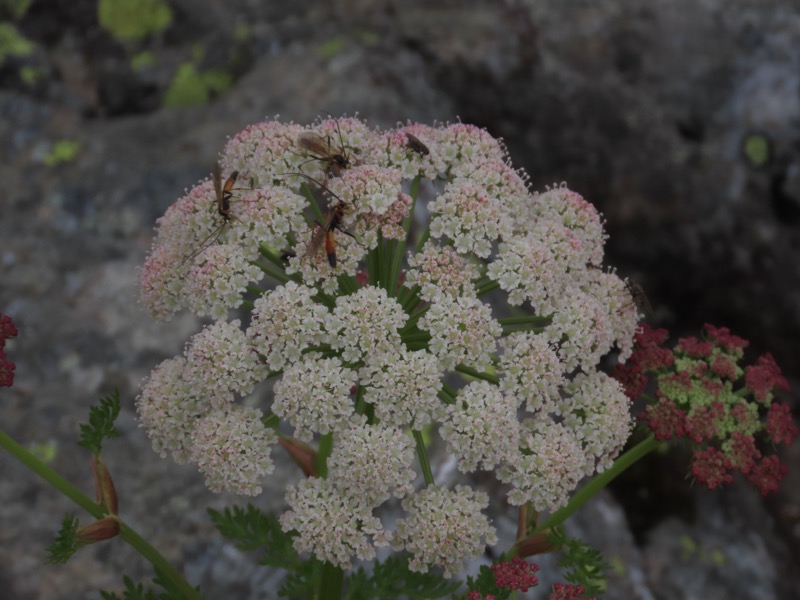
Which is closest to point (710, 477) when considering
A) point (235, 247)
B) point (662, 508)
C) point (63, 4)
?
point (235, 247)

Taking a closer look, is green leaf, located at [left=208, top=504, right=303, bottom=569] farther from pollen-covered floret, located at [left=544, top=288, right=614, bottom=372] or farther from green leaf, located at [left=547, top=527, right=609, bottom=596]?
pollen-covered floret, located at [left=544, top=288, right=614, bottom=372]

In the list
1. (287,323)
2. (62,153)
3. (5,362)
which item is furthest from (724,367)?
(62,153)

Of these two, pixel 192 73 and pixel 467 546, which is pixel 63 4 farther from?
pixel 467 546

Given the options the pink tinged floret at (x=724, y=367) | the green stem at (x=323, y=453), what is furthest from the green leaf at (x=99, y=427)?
the pink tinged floret at (x=724, y=367)

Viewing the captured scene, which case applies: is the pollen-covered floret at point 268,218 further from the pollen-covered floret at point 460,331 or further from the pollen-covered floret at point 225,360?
the pollen-covered floret at point 460,331

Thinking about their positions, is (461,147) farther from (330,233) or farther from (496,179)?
→ (330,233)

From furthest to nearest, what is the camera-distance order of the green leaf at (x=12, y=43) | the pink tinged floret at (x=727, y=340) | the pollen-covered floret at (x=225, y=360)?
the green leaf at (x=12, y=43) → the pink tinged floret at (x=727, y=340) → the pollen-covered floret at (x=225, y=360)
